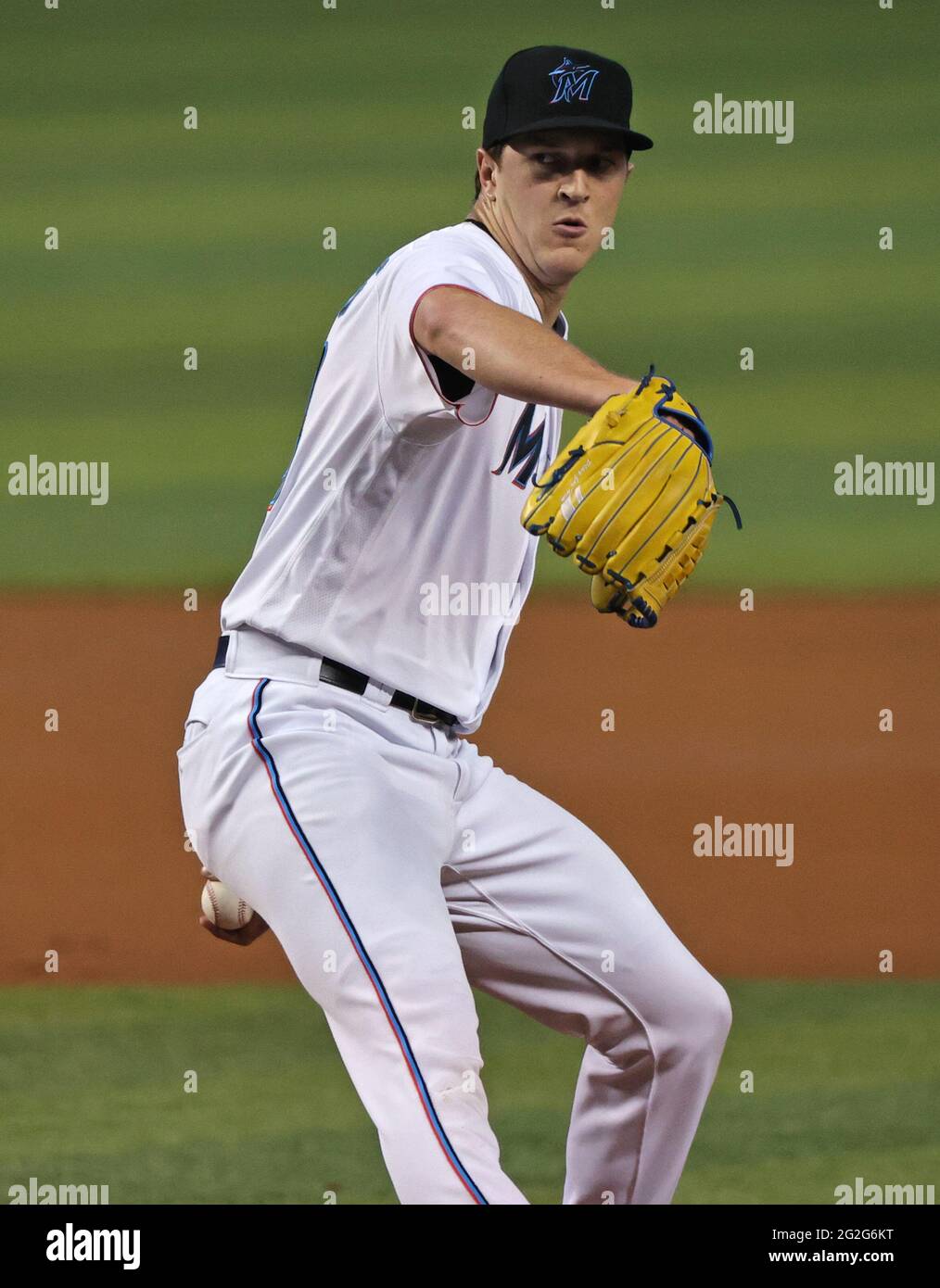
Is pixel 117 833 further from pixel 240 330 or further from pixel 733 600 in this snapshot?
pixel 240 330

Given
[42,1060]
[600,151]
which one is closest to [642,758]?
[42,1060]

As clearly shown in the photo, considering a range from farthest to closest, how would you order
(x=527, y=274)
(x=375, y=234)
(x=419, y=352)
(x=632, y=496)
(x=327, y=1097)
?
1. (x=375, y=234)
2. (x=327, y=1097)
3. (x=527, y=274)
4. (x=419, y=352)
5. (x=632, y=496)

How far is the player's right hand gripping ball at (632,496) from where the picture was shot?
2.22 m

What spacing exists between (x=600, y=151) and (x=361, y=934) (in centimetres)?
127

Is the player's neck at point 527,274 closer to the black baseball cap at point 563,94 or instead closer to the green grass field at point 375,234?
the black baseball cap at point 563,94

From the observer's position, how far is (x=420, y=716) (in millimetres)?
2633

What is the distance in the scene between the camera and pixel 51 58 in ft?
44.3

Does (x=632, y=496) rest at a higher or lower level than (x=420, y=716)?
higher

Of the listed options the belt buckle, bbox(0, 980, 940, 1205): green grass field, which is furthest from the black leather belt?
bbox(0, 980, 940, 1205): green grass field

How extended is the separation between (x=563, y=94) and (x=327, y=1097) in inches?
92.8

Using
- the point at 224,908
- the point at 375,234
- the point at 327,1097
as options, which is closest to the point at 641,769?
the point at 327,1097

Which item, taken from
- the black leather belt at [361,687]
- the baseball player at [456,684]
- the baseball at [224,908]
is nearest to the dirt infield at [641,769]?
the baseball at [224,908]

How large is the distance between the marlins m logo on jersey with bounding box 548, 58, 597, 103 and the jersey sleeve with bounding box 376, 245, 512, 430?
0.40 meters

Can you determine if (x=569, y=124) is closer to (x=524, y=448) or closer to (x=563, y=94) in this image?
(x=563, y=94)
